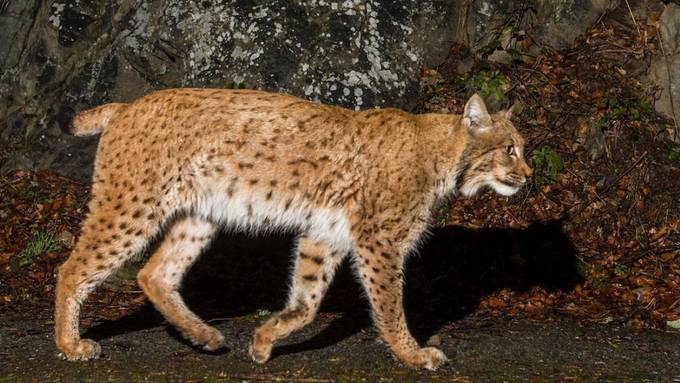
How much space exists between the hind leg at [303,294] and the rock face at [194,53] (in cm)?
303

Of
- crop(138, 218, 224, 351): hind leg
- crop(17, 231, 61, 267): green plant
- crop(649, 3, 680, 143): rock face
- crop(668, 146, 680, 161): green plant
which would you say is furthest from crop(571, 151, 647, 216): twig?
crop(17, 231, 61, 267): green plant

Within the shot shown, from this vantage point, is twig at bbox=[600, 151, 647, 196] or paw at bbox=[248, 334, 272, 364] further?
twig at bbox=[600, 151, 647, 196]

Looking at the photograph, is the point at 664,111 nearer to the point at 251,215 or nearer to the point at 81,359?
the point at 251,215

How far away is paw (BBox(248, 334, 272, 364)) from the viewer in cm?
624

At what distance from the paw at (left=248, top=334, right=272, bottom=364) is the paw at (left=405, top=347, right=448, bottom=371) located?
0.87m

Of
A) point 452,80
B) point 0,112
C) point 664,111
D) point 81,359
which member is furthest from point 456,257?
point 0,112

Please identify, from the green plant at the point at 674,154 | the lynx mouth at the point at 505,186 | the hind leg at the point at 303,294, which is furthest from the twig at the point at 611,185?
the hind leg at the point at 303,294

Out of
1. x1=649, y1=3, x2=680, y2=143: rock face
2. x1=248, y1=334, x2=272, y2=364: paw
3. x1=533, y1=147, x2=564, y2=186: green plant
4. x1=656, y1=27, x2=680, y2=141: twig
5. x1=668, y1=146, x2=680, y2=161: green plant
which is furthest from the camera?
x1=649, y1=3, x2=680, y2=143: rock face

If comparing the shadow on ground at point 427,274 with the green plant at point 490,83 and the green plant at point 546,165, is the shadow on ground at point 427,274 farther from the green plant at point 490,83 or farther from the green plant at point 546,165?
the green plant at point 490,83

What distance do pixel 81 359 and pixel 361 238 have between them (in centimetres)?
187

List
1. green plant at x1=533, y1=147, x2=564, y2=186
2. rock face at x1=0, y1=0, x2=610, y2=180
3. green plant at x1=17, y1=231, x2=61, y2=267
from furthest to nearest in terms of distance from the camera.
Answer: rock face at x1=0, y1=0, x2=610, y2=180, green plant at x1=533, y1=147, x2=564, y2=186, green plant at x1=17, y1=231, x2=61, y2=267

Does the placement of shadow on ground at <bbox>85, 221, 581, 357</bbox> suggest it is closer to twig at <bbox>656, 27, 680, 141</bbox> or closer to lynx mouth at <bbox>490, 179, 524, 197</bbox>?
lynx mouth at <bbox>490, 179, 524, 197</bbox>

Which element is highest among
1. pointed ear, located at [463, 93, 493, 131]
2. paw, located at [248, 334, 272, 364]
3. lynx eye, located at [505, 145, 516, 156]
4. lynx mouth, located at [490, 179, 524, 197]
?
pointed ear, located at [463, 93, 493, 131]

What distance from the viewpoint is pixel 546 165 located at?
942cm
